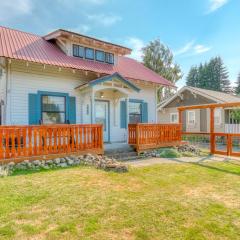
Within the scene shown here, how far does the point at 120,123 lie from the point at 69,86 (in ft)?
10.9

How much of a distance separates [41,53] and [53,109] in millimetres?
2392

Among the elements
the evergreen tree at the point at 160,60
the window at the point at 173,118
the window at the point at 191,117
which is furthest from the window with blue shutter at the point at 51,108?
the evergreen tree at the point at 160,60

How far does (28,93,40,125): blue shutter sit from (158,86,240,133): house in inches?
594

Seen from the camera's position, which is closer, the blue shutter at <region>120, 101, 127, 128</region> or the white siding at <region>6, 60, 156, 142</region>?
the white siding at <region>6, 60, 156, 142</region>

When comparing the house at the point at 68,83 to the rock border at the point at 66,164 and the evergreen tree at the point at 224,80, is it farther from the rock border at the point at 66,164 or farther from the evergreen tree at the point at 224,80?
the evergreen tree at the point at 224,80

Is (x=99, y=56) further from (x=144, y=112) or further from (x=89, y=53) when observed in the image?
(x=144, y=112)

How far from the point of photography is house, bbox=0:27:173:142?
9.26 metres

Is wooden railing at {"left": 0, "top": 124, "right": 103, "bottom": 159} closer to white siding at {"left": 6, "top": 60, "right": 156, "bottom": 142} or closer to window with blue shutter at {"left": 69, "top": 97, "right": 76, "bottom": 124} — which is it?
white siding at {"left": 6, "top": 60, "right": 156, "bottom": 142}

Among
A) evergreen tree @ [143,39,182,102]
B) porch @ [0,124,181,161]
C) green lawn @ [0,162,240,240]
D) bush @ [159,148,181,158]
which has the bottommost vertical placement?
green lawn @ [0,162,240,240]

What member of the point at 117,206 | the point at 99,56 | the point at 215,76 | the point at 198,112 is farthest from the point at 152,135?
the point at 215,76

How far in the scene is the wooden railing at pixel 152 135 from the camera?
10516 mm

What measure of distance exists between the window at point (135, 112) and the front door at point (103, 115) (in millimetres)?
1505

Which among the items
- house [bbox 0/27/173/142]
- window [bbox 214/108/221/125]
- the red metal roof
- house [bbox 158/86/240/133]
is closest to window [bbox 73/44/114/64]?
house [bbox 0/27/173/142]

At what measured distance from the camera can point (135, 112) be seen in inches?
517
